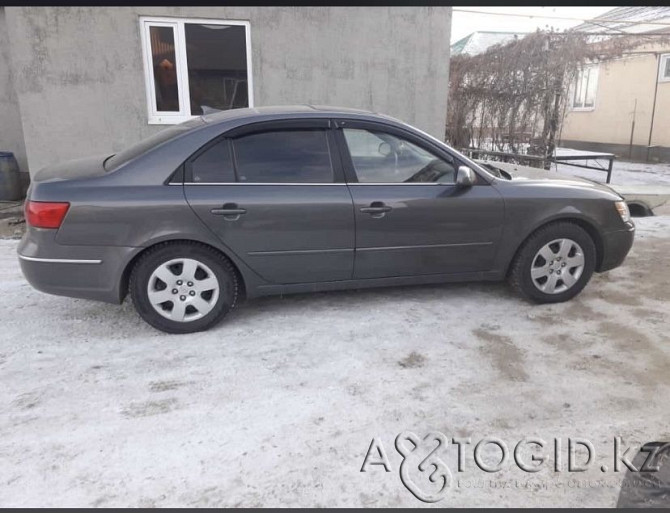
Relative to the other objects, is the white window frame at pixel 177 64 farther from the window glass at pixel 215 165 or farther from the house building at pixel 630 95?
the house building at pixel 630 95

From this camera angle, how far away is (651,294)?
4.55m

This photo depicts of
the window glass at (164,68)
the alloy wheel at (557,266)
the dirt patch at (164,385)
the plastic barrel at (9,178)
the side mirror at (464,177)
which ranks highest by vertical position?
the window glass at (164,68)

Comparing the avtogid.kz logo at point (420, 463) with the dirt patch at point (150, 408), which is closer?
the avtogid.kz logo at point (420, 463)

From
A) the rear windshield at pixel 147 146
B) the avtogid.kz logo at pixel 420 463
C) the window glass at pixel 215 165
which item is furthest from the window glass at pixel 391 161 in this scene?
the avtogid.kz logo at pixel 420 463

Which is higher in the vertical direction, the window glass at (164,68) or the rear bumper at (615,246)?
the window glass at (164,68)

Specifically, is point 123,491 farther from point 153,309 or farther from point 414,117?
point 414,117

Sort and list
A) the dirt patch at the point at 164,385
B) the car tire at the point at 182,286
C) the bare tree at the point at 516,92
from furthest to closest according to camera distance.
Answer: the bare tree at the point at 516,92, the car tire at the point at 182,286, the dirt patch at the point at 164,385

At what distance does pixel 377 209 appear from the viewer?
3729 millimetres

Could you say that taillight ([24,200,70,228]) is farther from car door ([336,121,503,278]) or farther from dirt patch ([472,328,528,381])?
dirt patch ([472,328,528,381])

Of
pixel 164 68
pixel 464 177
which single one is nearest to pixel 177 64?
pixel 164 68

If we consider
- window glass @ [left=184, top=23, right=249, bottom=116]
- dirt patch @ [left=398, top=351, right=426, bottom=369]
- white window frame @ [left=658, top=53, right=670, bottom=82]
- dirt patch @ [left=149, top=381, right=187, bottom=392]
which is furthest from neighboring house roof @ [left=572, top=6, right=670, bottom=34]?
dirt patch @ [left=149, top=381, right=187, bottom=392]

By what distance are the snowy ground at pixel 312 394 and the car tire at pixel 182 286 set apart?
0.14 m

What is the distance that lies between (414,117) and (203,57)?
3230 mm

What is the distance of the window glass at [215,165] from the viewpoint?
11.5 feet
